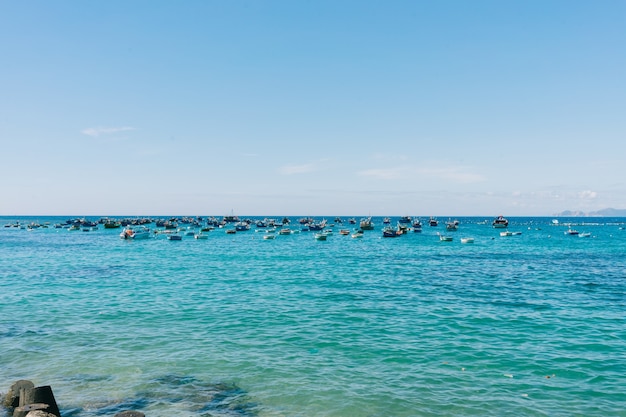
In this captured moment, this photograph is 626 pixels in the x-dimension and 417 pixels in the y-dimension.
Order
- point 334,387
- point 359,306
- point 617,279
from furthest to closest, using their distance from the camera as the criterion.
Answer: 1. point 617,279
2. point 359,306
3. point 334,387

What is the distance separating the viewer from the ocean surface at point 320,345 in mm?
14953

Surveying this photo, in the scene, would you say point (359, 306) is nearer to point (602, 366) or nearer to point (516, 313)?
point (516, 313)

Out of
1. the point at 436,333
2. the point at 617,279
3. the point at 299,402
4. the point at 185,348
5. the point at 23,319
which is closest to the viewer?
the point at 299,402

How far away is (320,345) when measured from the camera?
20.8 meters

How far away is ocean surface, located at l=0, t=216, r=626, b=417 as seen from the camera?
49.1 feet

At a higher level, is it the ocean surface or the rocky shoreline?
the rocky shoreline

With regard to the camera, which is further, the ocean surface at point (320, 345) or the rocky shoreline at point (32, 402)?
the ocean surface at point (320, 345)

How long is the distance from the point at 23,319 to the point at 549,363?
2737cm

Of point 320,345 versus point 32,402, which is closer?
point 32,402

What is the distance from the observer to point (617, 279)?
42.2 m

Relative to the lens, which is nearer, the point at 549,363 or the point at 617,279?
the point at 549,363

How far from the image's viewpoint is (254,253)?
7069 cm

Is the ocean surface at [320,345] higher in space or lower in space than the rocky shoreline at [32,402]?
lower

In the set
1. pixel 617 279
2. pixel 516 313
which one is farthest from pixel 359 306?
pixel 617 279
